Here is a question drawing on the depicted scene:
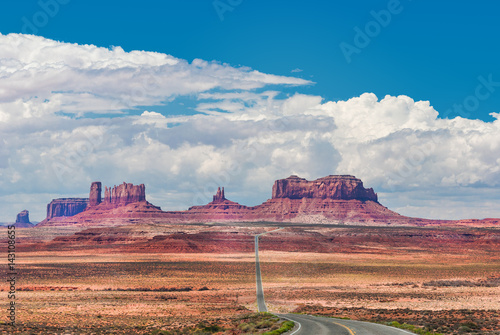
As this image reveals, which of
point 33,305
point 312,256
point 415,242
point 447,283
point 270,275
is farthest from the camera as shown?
point 415,242

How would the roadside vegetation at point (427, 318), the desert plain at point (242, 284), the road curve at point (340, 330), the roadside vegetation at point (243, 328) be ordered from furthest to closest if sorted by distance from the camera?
the desert plain at point (242, 284)
the roadside vegetation at point (243, 328)
the roadside vegetation at point (427, 318)
the road curve at point (340, 330)

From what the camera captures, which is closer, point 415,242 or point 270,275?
point 270,275

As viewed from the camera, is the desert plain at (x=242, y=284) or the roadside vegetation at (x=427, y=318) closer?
the roadside vegetation at (x=427, y=318)

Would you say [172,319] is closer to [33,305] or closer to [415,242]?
[33,305]

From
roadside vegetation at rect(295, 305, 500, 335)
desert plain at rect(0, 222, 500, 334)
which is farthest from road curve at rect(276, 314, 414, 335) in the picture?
desert plain at rect(0, 222, 500, 334)

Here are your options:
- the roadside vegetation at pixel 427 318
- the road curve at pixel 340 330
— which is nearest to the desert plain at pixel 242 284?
the roadside vegetation at pixel 427 318

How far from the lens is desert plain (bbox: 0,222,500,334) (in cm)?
4212

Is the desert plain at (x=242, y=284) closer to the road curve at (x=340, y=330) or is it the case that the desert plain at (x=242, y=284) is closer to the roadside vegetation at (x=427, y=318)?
the roadside vegetation at (x=427, y=318)

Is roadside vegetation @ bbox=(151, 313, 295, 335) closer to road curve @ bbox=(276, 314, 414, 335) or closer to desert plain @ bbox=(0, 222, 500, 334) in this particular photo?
desert plain @ bbox=(0, 222, 500, 334)

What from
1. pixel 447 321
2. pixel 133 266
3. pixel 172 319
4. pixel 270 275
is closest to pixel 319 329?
pixel 447 321

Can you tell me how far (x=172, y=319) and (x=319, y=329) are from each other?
1607 centimetres

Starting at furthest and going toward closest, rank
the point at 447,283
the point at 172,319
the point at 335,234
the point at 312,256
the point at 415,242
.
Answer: the point at 335,234, the point at 415,242, the point at 312,256, the point at 447,283, the point at 172,319

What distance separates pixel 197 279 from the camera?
8369 cm

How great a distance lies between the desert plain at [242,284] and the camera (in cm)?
4212
